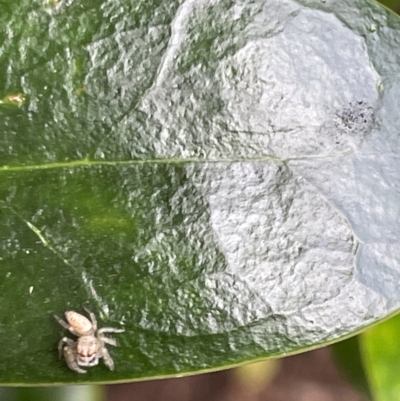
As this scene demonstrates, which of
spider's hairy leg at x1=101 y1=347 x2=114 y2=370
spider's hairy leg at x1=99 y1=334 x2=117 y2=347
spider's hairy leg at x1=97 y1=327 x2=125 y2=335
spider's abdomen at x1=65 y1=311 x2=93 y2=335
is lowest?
spider's hairy leg at x1=101 y1=347 x2=114 y2=370

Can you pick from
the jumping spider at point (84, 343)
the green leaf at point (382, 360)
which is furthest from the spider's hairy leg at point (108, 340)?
the green leaf at point (382, 360)

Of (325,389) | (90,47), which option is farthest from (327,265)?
(325,389)

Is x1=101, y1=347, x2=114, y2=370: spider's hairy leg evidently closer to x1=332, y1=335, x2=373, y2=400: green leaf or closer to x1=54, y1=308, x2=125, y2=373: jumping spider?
x1=54, y1=308, x2=125, y2=373: jumping spider

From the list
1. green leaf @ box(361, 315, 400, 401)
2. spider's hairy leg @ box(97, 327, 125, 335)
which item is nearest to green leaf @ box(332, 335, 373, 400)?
green leaf @ box(361, 315, 400, 401)

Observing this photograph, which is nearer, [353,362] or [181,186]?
[181,186]

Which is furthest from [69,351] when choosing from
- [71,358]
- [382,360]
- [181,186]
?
[382,360]

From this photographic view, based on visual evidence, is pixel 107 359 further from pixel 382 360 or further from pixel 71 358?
pixel 382 360

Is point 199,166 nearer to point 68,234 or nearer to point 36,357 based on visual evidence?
point 68,234
